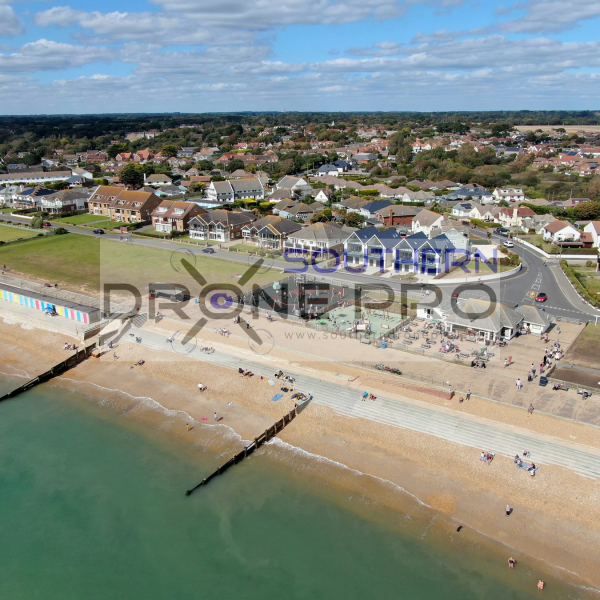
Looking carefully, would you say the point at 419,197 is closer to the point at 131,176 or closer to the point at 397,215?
the point at 397,215

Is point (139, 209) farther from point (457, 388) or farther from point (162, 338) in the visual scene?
point (457, 388)

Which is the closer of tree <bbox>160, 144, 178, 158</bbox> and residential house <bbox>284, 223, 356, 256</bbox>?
residential house <bbox>284, 223, 356, 256</bbox>

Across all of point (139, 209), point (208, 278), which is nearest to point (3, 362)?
point (208, 278)

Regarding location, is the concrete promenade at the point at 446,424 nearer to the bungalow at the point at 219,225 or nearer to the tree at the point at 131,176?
the bungalow at the point at 219,225

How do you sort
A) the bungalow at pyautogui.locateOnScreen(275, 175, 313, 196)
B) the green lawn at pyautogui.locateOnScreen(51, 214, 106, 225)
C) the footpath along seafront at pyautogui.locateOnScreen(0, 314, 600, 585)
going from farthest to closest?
the bungalow at pyautogui.locateOnScreen(275, 175, 313, 196) < the green lawn at pyautogui.locateOnScreen(51, 214, 106, 225) < the footpath along seafront at pyautogui.locateOnScreen(0, 314, 600, 585)

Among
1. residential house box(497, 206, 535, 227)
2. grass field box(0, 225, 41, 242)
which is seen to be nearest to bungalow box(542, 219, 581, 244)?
residential house box(497, 206, 535, 227)

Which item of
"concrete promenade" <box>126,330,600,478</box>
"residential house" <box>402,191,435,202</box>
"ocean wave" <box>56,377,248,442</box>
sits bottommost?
"ocean wave" <box>56,377,248,442</box>

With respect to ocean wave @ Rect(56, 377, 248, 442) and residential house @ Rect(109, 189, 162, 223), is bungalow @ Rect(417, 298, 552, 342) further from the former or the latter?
residential house @ Rect(109, 189, 162, 223)

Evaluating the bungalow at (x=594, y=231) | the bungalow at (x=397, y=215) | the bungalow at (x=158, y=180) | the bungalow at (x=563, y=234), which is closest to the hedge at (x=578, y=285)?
the bungalow at (x=563, y=234)
